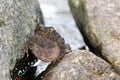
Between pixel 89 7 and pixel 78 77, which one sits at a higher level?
pixel 89 7

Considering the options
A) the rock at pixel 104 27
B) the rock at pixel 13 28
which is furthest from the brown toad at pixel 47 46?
the rock at pixel 104 27

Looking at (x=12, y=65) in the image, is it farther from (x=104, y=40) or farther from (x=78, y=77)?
(x=104, y=40)

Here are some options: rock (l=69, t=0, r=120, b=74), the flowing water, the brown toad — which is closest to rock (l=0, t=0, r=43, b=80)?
the brown toad

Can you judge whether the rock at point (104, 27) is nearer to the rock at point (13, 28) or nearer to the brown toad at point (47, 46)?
the brown toad at point (47, 46)

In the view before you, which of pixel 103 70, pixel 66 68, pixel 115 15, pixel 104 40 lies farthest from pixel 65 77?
pixel 115 15

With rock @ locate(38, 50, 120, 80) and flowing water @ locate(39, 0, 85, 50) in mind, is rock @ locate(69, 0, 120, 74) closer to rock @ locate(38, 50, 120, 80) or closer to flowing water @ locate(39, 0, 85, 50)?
rock @ locate(38, 50, 120, 80)

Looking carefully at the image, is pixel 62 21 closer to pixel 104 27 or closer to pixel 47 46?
pixel 104 27
